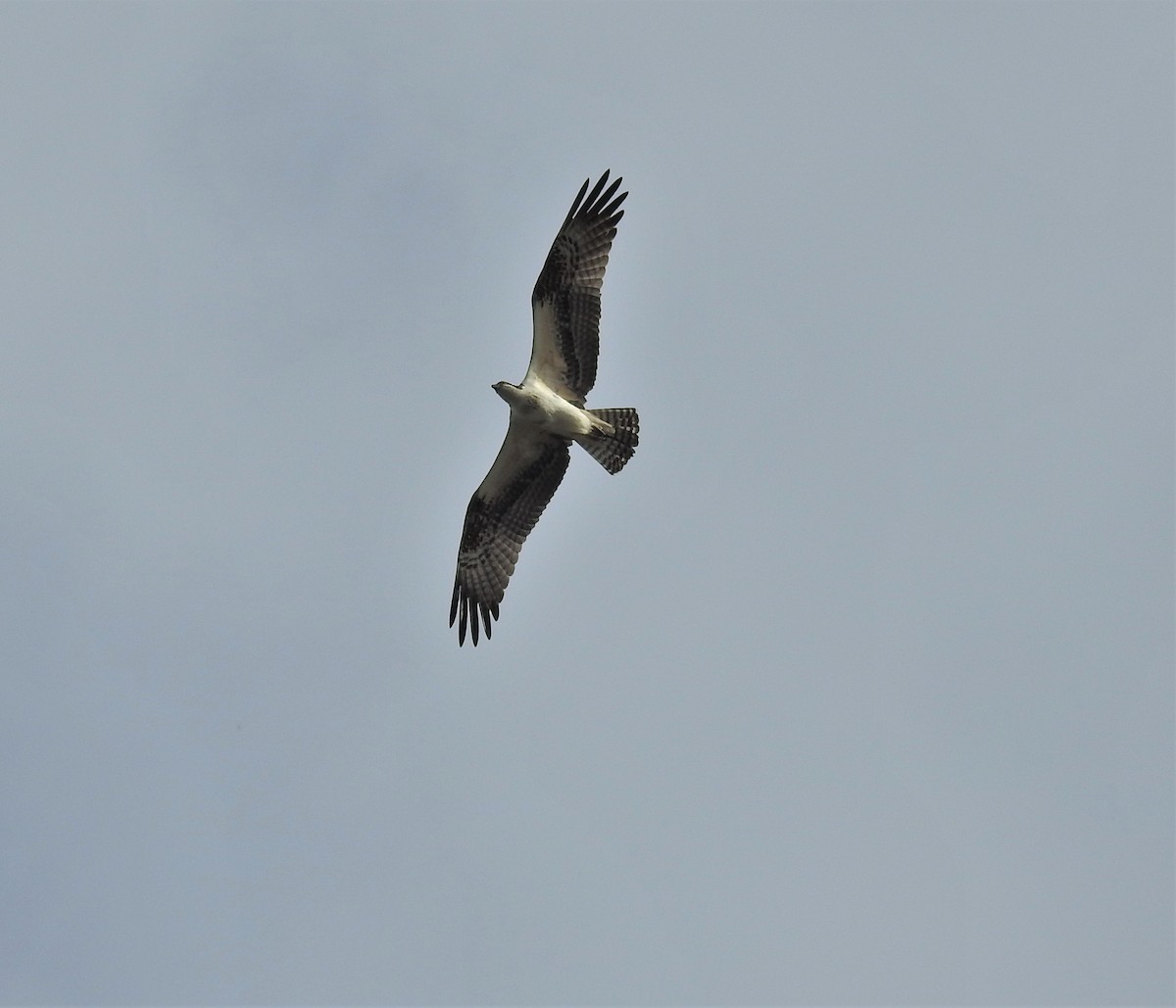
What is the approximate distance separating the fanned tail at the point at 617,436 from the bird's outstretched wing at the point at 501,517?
613 mm

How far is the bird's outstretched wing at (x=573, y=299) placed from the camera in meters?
21.1

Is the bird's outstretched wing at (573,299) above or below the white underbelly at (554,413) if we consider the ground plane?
above

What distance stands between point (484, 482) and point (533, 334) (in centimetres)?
225

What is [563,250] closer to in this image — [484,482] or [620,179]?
[620,179]

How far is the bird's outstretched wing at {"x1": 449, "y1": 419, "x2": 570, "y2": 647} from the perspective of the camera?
2206 centimetres

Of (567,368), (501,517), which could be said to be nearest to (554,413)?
(567,368)

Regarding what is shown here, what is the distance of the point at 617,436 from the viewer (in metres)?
21.5

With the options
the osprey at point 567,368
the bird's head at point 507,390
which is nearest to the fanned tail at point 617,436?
the osprey at point 567,368

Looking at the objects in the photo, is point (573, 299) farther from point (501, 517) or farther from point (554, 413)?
point (501, 517)

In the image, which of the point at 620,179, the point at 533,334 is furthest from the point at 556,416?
the point at 620,179

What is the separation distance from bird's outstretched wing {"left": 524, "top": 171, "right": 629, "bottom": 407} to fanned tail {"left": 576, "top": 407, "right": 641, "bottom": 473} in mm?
435

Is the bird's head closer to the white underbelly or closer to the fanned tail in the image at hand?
the white underbelly

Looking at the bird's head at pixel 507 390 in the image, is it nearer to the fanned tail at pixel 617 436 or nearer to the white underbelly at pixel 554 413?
the white underbelly at pixel 554 413

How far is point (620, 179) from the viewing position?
70.6 ft
